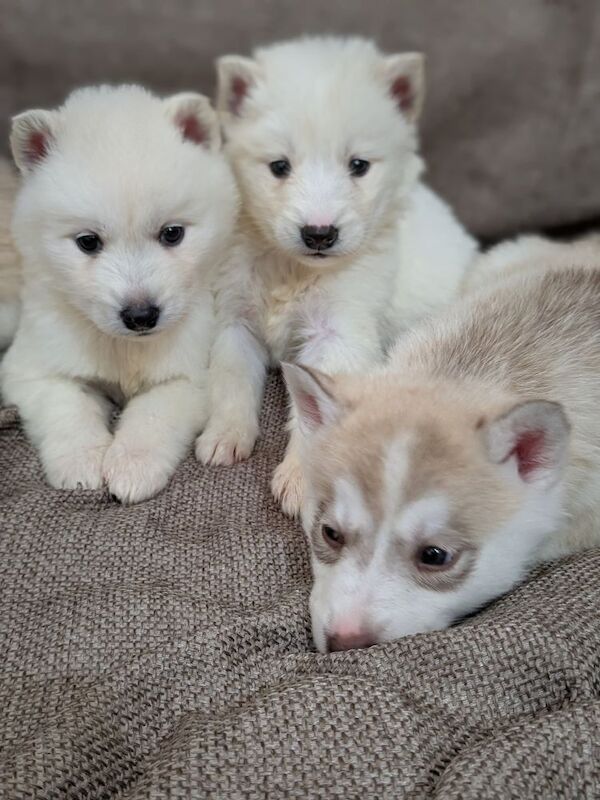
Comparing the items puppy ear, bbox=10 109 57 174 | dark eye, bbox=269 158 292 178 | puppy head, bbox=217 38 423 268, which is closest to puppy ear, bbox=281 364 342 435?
puppy head, bbox=217 38 423 268

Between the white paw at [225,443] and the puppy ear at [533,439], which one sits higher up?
the puppy ear at [533,439]

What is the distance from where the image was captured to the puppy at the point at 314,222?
A: 2.09 meters

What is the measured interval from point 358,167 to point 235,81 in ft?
1.37

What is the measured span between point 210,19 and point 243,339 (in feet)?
3.38

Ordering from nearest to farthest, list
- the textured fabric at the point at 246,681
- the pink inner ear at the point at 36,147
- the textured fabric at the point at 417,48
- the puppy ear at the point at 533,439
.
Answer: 1. the textured fabric at the point at 246,681
2. the puppy ear at the point at 533,439
3. the pink inner ear at the point at 36,147
4. the textured fabric at the point at 417,48

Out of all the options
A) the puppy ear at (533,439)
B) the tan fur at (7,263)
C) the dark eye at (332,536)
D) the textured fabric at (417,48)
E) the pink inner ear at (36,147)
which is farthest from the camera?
the textured fabric at (417,48)

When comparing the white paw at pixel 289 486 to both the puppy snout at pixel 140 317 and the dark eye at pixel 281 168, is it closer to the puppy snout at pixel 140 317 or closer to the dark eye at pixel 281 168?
the puppy snout at pixel 140 317

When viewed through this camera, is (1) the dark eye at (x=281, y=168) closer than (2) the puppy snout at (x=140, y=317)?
No

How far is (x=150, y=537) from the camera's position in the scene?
5.91 feet

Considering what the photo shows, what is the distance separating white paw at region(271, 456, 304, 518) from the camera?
187 centimetres

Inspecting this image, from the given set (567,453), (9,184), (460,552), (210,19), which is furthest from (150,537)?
(210,19)

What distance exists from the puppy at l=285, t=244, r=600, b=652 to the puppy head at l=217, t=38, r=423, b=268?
20.6 inches

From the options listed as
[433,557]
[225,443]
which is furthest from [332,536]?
[225,443]

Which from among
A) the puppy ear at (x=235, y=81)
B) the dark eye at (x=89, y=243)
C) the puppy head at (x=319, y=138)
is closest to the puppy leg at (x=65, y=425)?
the dark eye at (x=89, y=243)
